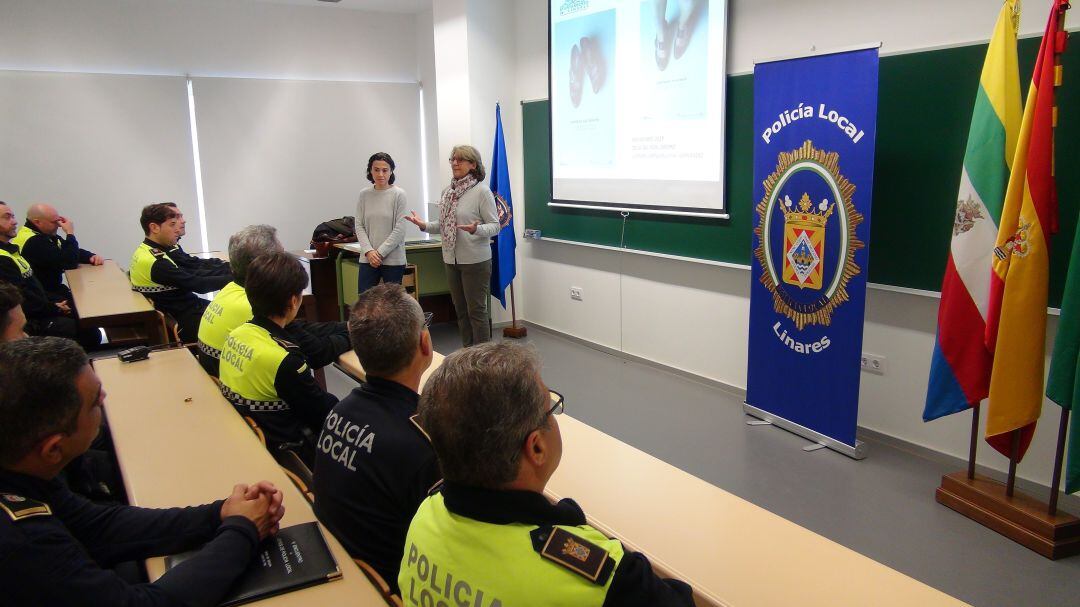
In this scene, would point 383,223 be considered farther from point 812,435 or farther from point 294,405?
point 812,435

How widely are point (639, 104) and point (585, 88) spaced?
685mm

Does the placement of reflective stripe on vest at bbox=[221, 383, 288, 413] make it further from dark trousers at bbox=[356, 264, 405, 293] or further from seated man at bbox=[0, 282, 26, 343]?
dark trousers at bbox=[356, 264, 405, 293]

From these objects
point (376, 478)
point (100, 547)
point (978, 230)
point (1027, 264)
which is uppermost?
point (978, 230)

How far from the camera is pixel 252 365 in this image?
236cm

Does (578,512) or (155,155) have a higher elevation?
(155,155)

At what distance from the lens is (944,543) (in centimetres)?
282

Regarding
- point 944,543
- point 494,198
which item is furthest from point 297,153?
point 944,543

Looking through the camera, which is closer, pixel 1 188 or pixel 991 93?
pixel 991 93

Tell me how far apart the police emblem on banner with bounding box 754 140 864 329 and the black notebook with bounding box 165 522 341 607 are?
2885mm

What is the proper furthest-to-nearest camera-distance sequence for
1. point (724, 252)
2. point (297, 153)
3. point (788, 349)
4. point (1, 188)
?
point (297, 153), point (1, 188), point (724, 252), point (788, 349)

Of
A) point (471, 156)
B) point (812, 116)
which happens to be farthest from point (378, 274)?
point (812, 116)

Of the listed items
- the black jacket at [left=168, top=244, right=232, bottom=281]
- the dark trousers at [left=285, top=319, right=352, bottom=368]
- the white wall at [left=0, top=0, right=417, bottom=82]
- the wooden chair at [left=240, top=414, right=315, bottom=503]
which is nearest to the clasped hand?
the wooden chair at [left=240, top=414, right=315, bottom=503]

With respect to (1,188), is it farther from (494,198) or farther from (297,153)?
(494,198)

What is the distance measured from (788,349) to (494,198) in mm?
2516
